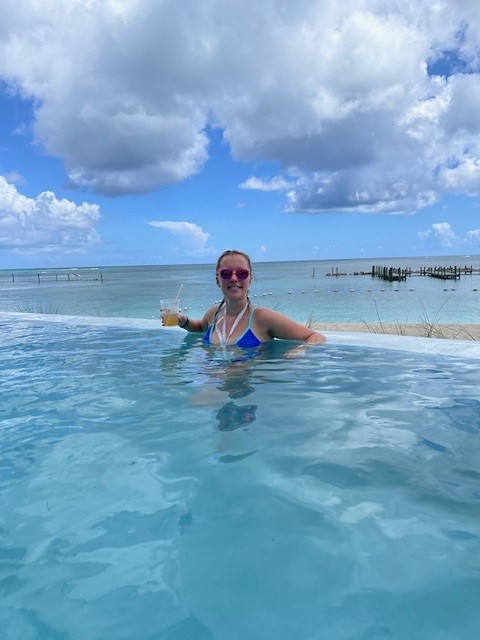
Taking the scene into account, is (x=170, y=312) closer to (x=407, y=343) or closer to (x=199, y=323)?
(x=199, y=323)

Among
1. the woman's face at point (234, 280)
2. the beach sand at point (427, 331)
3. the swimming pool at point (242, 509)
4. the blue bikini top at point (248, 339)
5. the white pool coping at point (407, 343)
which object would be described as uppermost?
the woman's face at point (234, 280)

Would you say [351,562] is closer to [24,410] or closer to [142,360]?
[24,410]

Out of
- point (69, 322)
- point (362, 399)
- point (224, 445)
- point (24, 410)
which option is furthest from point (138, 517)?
point (69, 322)

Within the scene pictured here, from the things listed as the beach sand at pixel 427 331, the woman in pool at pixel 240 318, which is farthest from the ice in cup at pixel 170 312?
the beach sand at pixel 427 331

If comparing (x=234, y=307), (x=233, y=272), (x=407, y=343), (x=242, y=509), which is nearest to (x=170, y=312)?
(x=234, y=307)

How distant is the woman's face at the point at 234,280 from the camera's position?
13.3 feet

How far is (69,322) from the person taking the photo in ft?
23.3

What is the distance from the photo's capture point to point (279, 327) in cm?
434

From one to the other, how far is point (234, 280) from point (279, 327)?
0.65m

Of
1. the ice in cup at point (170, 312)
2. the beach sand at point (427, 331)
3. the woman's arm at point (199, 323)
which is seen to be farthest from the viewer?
the beach sand at point (427, 331)

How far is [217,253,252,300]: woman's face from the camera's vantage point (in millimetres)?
4043

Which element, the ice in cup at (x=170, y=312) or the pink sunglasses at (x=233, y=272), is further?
the ice in cup at (x=170, y=312)

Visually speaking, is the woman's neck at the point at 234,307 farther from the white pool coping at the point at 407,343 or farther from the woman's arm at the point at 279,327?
the white pool coping at the point at 407,343

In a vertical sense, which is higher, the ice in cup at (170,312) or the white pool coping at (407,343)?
the ice in cup at (170,312)
